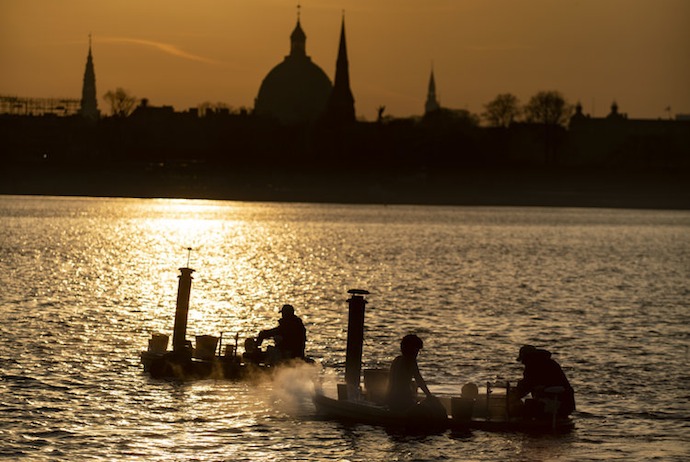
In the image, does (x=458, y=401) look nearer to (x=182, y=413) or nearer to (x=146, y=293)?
(x=182, y=413)

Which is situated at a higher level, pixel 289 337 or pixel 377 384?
pixel 289 337

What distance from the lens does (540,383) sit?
29562 millimetres

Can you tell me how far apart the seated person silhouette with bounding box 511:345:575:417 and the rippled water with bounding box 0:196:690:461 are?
63cm

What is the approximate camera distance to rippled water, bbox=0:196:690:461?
94.8ft

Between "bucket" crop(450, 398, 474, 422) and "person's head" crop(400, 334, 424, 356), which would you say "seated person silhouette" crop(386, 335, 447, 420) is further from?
"bucket" crop(450, 398, 474, 422)

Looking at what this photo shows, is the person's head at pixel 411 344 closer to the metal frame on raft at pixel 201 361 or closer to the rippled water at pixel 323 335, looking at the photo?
the rippled water at pixel 323 335

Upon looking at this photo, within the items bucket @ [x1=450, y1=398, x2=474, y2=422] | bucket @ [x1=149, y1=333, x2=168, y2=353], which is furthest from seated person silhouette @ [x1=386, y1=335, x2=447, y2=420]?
bucket @ [x1=149, y1=333, x2=168, y2=353]

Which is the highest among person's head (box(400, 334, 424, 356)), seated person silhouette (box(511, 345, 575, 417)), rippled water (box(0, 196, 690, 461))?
person's head (box(400, 334, 424, 356))

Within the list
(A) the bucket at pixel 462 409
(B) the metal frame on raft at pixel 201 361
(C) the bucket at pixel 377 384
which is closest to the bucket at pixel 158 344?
(B) the metal frame on raft at pixel 201 361

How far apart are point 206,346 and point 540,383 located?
29.2 ft

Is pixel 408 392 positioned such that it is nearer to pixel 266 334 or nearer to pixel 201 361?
pixel 266 334

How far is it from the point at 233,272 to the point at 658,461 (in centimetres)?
5294

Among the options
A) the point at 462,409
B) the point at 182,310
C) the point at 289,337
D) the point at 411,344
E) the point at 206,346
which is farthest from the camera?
the point at 182,310

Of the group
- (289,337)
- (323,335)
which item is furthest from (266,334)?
(323,335)
